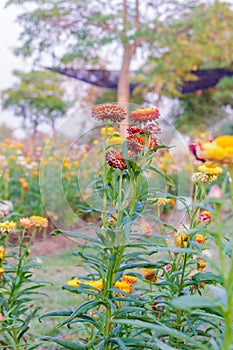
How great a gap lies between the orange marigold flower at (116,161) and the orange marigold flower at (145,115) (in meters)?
0.09

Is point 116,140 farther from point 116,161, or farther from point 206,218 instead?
point 206,218

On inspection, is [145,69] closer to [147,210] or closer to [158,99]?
[158,99]

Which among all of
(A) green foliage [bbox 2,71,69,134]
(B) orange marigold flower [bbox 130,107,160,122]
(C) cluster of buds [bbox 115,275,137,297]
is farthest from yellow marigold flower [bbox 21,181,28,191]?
(A) green foliage [bbox 2,71,69,134]

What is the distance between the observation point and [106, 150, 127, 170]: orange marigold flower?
3.91 ft

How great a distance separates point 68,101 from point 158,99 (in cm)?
219

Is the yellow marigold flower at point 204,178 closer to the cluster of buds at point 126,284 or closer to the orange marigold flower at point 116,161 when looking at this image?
the orange marigold flower at point 116,161

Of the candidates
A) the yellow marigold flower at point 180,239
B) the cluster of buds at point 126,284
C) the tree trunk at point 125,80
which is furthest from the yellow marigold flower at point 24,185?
the tree trunk at point 125,80

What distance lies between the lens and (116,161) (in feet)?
3.92

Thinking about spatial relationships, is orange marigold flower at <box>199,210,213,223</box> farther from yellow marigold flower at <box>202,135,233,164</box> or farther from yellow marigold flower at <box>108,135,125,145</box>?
yellow marigold flower at <box>202,135,233,164</box>

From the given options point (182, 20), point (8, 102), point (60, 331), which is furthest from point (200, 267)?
point (8, 102)

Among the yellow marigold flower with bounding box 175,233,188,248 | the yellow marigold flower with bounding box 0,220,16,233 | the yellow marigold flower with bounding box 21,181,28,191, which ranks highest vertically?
the yellow marigold flower with bounding box 21,181,28,191

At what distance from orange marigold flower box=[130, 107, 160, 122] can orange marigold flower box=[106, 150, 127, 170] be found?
94 mm

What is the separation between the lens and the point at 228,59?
32.7 ft

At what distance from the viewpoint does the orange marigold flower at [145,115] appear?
1192mm
